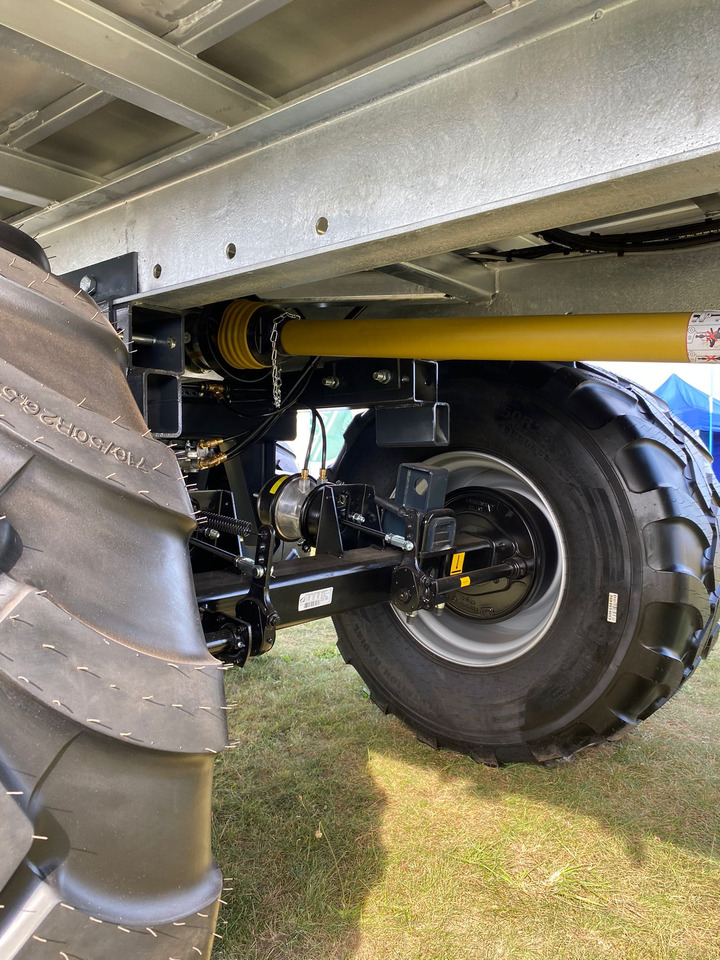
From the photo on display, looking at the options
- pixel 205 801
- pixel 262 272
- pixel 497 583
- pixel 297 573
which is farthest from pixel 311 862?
pixel 262 272

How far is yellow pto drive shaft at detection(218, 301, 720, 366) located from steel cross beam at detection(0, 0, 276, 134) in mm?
805

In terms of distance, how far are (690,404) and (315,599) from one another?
24.0ft

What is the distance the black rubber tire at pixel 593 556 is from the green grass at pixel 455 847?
217 millimetres

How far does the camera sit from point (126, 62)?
37.4 inches

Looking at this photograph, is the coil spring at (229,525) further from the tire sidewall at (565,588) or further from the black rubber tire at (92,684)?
the black rubber tire at (92,684)

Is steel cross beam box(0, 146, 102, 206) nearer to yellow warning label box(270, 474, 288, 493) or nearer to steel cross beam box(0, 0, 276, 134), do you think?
steel cross beam box(0, 0, 276, 134)

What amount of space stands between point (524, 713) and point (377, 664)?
60 centimetres

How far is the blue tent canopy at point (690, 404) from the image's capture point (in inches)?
304

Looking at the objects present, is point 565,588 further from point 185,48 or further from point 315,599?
point 185,48

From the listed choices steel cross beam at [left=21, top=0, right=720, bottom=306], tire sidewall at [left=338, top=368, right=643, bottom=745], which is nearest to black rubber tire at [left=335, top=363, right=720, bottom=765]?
tire sidewall at [left=338, top=368, right=643, bottom=745]

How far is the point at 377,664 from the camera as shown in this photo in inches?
102

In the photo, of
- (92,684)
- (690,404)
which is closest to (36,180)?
(92,684)

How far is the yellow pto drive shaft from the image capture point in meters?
1.43

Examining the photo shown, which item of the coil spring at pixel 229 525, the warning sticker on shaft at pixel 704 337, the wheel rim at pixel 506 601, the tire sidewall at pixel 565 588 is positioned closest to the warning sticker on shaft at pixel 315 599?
the coil spring at pixel 229 525
